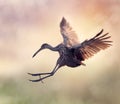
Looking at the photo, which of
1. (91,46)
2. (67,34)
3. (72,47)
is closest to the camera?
(91,46)

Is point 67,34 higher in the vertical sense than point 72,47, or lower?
higher

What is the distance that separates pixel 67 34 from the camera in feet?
19.5

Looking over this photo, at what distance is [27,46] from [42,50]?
20 centimetres

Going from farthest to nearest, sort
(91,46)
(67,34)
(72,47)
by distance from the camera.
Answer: (67,34)
(72,47)
(91,46)

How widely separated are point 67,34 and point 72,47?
1.22ft

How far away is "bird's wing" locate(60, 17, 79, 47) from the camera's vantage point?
19.1 feet

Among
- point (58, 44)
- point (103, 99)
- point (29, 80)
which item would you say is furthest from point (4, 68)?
point (103, 99)

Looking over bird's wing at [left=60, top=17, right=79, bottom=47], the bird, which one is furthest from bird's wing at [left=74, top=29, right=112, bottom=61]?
bird's wing at [left=60, top=17, right=79, bottom=47]

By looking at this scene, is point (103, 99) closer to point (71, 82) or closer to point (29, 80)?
point (71, 82)

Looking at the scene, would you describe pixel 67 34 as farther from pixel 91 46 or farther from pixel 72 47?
pixel 91 46

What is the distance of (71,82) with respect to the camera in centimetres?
619

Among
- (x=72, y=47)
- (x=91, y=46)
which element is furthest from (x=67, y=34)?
(x=91, y=46)

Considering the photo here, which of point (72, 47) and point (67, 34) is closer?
point (72, 47)

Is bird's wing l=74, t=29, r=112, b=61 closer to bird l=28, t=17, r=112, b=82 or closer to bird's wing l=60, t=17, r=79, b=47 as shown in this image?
bird l=28, t=17, r=112, b=82
